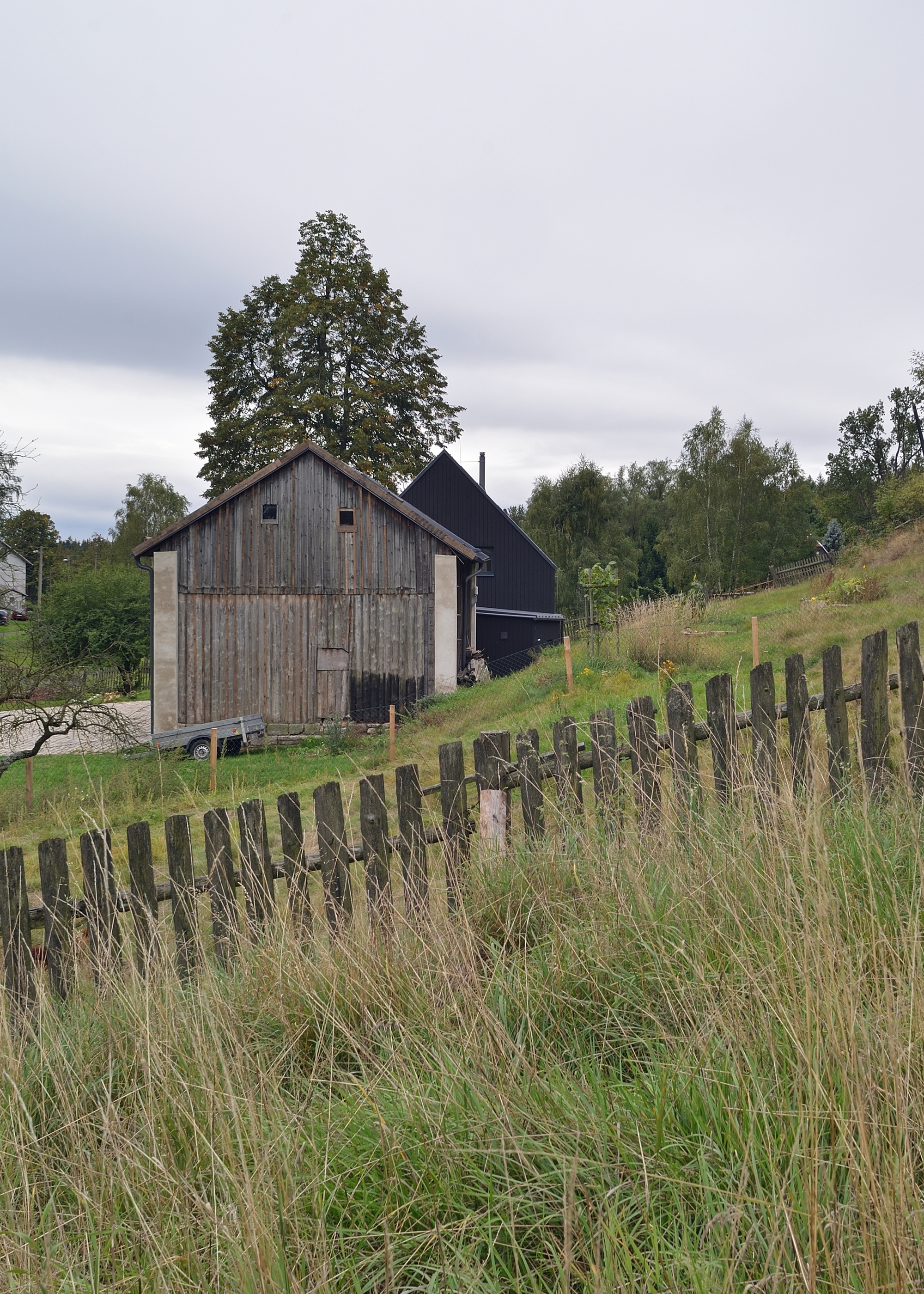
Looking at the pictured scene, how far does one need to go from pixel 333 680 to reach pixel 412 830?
50.5ft

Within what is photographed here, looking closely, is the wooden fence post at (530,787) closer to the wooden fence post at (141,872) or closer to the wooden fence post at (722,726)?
the wooden fence post at (722,726)

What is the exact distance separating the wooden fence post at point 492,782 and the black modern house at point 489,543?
25.6m

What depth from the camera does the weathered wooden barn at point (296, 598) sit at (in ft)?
63.1

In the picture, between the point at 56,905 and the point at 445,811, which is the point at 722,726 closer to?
the point at 445,811

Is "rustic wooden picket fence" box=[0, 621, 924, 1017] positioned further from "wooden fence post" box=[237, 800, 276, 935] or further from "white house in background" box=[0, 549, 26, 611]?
"white house in background" box=[0, 549, 26, 611]

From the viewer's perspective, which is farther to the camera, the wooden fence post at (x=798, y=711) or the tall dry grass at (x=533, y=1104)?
the wooden fence post at (x=798, y=711)

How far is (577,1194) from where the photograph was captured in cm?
177

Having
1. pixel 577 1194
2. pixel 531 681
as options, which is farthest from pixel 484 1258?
pixel 531 681

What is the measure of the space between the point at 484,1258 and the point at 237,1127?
60cm

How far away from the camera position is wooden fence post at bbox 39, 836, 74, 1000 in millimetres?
4320

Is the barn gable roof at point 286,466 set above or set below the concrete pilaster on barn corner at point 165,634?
above

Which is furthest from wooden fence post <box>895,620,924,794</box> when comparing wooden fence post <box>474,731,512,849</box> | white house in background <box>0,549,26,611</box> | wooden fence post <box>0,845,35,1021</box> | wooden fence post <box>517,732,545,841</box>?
white house in background <box>0,549,26,611</box>

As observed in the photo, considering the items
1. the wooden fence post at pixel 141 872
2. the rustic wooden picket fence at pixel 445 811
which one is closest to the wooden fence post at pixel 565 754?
the rustic wooden picket fence at pixel 445 811

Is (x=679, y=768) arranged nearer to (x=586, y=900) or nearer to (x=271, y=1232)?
(x=586, y=900)
